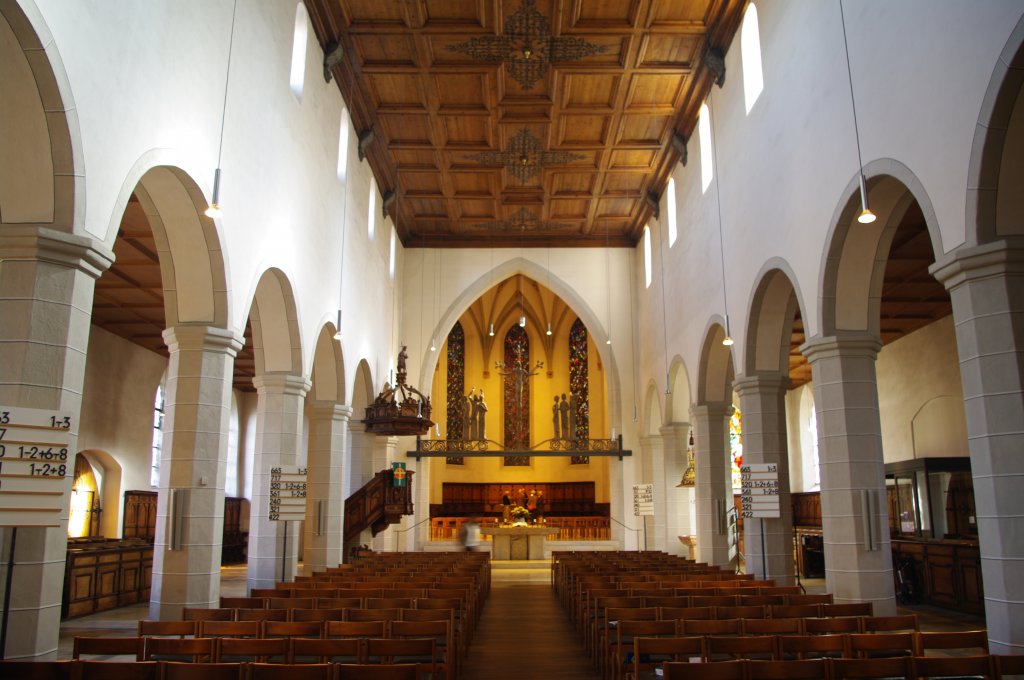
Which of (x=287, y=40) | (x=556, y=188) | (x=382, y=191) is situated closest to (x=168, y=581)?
(x=287, y=40)

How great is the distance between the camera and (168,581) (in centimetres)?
893

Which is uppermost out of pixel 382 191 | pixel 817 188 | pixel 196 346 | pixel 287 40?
pixel 382 191

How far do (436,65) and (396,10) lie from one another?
174 cm

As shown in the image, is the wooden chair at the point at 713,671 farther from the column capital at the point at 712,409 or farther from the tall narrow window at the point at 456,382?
the tall narrow window at the point at 456,382

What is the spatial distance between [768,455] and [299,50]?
962 cm

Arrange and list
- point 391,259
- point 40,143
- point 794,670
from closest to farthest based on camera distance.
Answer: point 794,670 < point 40,143 < point 391,259

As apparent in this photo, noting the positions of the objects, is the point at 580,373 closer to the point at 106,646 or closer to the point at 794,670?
the point at 106,646

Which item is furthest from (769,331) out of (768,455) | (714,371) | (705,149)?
(705,149)

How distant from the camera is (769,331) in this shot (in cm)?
1319

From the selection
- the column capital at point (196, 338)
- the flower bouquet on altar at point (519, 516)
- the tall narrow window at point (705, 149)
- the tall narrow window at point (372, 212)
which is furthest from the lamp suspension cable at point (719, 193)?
the flower bouquet on altar at point (519, 516)

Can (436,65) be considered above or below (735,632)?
above

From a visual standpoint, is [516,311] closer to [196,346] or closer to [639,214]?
[639,214]

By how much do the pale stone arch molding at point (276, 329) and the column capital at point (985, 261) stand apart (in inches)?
345

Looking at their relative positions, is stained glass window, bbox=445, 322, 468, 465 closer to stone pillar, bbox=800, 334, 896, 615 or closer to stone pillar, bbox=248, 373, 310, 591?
stone pillar, bbox=248, 373, 310, 591
